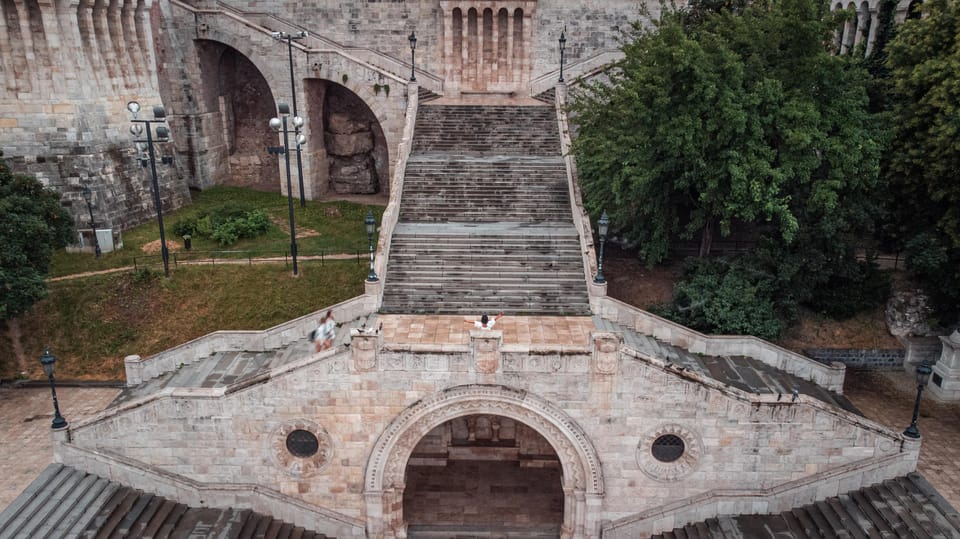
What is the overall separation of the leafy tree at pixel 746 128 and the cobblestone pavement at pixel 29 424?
1659cm

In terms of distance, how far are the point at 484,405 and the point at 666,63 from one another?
11.2 m

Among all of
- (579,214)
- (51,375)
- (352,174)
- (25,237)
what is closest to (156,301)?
(25,237)

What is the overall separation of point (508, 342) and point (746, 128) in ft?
29.4

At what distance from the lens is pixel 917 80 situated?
19797mm

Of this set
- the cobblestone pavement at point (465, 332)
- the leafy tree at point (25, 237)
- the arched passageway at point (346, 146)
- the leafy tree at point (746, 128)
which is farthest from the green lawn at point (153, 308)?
the arched passageway at point (346, 146)

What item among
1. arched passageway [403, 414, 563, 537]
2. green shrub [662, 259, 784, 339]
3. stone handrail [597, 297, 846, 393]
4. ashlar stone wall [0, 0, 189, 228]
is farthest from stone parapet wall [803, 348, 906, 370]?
ashlar stone wall [0, 0, 189, 228]

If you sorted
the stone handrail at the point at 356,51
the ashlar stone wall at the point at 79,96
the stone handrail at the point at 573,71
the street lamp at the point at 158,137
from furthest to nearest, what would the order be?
1. the stone handrail at the point at 573,71
2. the stone handrail at the point at 356,51
3. the ashlar stone wall at the point at 79,96
4. the street lamp at the point at 158,137

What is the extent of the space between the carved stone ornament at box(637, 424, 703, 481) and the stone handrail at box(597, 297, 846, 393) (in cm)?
355

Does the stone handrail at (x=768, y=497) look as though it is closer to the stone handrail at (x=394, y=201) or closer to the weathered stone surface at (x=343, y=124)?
the stone handrail at (x=394, y=201)

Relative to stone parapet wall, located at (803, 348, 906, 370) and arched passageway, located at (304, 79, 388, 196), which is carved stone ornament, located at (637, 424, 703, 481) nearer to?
stone parapet wall, located at (803, 348, 906, 370)

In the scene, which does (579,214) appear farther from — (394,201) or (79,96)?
(79,96)

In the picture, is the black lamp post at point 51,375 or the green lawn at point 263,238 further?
the green lawn at point 263,238

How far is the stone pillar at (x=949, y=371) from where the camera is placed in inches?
796

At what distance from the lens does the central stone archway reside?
16.5m
